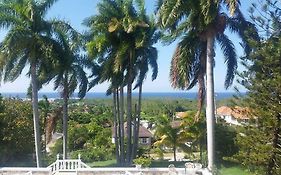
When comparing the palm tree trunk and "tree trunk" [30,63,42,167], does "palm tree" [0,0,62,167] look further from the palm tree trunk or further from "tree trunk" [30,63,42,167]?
the palm tree trunk

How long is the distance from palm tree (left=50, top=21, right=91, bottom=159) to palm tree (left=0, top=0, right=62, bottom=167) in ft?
1.77

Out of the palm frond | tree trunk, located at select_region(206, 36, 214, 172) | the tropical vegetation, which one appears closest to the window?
the tropical vegetation

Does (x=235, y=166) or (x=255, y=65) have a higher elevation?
(x=255, y=65)

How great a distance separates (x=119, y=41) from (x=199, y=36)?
16.4 ft

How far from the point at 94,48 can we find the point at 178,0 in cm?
549

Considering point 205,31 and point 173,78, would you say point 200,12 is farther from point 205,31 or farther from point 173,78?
point 173,78

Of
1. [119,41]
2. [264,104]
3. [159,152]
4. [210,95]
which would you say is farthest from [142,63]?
[159,152]

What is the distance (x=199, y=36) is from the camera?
14.2 meters

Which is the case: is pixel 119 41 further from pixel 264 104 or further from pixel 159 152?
pixel 159 152

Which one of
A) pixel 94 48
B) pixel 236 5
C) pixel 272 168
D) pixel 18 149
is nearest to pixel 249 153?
pixel 272 168

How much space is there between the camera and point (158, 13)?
1406 cm

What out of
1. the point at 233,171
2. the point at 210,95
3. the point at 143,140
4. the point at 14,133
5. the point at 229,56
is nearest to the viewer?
the point at 210,95

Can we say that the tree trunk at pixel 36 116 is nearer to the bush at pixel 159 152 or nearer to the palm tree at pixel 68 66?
the palm tree at pixel 68 66

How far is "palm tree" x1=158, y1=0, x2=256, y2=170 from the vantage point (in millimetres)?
13484
